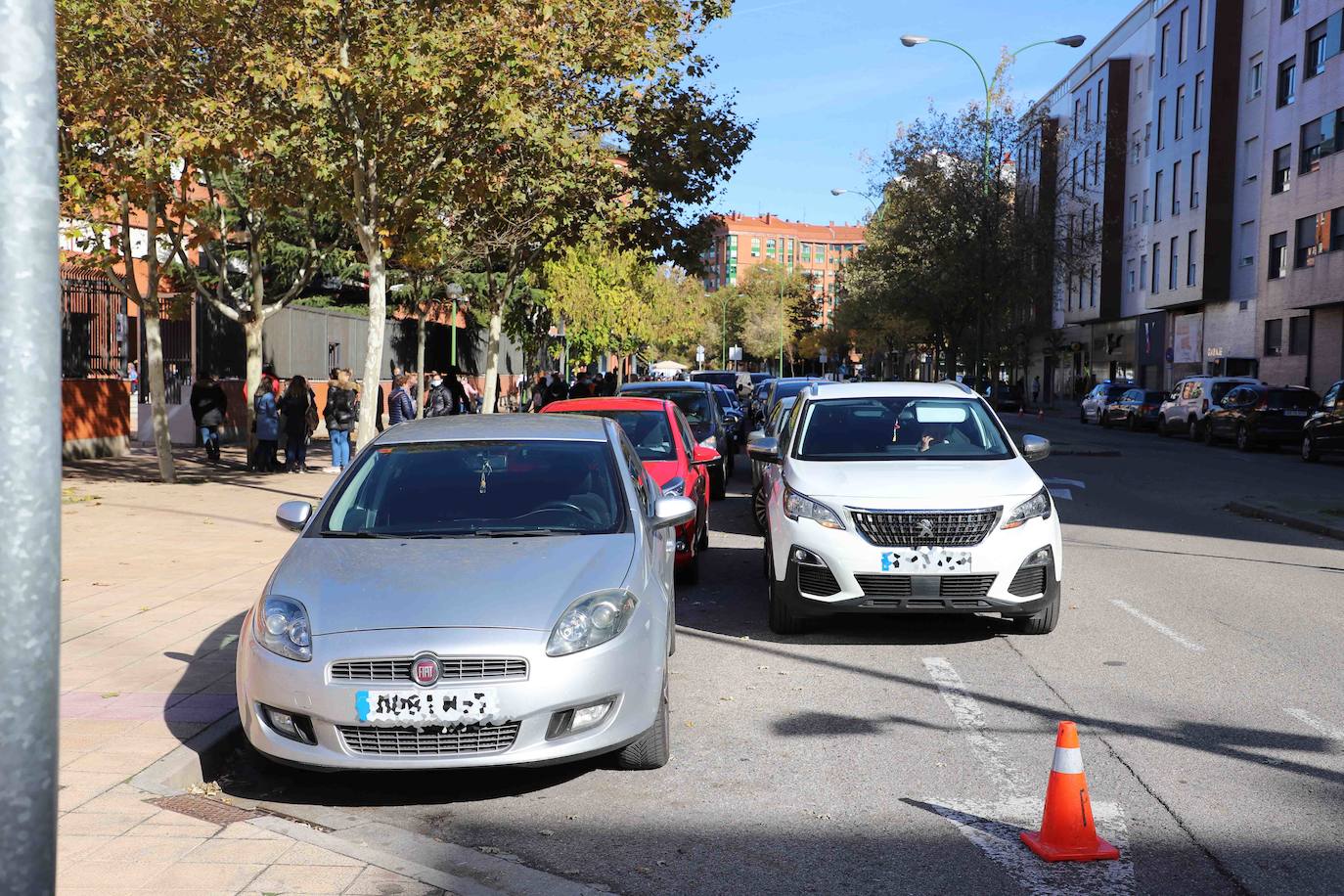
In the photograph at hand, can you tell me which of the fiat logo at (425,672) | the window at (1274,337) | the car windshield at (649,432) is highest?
the window at (1274,337)

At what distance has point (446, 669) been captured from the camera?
5.21 metres

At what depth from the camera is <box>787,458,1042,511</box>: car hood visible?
834 cm

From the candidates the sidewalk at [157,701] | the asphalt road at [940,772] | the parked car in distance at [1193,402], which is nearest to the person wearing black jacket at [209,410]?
the sidewalk at [157,701]

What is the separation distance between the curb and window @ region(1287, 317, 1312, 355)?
28415mm

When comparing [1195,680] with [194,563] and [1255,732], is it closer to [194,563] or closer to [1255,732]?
[1255,732]

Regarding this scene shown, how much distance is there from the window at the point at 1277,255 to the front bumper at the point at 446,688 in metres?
44.6

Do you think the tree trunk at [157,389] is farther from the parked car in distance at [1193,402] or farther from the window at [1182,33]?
the window at [1182,33]

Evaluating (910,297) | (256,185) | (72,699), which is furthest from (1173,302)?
(72,699)

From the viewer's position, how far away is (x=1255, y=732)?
638cm

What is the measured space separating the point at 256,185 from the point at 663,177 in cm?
672

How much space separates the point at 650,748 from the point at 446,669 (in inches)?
39.6

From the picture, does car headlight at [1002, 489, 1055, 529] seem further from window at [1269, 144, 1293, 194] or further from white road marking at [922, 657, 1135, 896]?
window at [1269, 144, 1293, 194]

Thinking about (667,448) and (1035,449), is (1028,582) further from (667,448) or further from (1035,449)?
(667,448)

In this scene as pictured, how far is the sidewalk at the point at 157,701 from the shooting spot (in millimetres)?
4418
